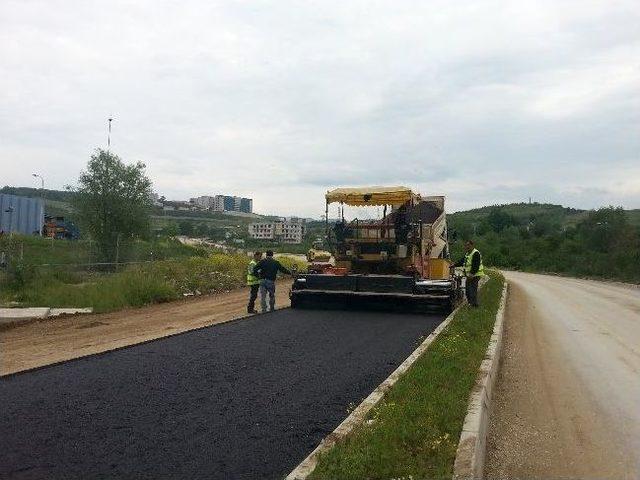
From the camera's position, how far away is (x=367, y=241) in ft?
47.7

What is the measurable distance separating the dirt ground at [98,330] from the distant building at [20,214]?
65.1 ft

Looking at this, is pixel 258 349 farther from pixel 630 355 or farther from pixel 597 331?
pixel 597 331

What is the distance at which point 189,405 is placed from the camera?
19.0 ft

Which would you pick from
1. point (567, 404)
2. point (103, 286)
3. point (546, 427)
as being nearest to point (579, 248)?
point (103, 286)

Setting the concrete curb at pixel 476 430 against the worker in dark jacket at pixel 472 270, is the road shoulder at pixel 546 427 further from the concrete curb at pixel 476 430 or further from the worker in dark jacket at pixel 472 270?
the worker in dark jacket at pixel 472 270

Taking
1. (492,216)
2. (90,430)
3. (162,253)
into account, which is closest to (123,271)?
(162,253)

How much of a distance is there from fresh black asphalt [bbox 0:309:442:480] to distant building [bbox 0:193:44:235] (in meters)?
27.1

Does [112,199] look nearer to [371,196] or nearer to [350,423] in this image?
[371,196]

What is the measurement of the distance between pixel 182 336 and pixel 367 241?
5.83 m

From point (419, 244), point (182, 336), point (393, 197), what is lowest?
point (182, 336)

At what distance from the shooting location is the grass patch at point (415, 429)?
400cm

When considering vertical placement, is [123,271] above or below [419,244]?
below

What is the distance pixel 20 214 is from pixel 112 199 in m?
5.42

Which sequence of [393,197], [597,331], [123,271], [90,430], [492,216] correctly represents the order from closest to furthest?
[90,430] → [597,331] → [393,197] → [123,271] → [492,216]
